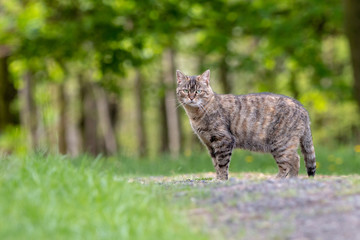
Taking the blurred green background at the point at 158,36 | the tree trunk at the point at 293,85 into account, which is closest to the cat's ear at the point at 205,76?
the blurred green background at the point at 158,36

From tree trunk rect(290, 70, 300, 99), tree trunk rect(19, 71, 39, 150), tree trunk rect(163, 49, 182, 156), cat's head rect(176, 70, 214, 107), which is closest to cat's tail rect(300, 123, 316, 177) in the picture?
cat's head rect(176, 70, 214, 107)

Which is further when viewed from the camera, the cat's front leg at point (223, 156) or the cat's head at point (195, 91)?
the cat's head at point (195, 91)

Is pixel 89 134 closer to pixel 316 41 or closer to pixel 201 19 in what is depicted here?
pixel 201 19

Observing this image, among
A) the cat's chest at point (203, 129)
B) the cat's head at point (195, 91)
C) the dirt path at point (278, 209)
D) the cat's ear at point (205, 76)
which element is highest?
the cat's ear at point (205, 76)

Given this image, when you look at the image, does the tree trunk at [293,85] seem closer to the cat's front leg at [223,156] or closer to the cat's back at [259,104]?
the cat's back at [259,104]

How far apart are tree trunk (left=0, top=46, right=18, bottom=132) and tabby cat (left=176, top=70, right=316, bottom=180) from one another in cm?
1152

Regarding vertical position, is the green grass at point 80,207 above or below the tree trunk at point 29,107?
below

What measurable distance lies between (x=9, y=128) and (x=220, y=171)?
36.5 ft

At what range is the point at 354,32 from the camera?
13406 millimetres

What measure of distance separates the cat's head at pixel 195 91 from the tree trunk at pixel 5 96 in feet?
37.6

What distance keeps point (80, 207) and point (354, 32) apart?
34.2ft

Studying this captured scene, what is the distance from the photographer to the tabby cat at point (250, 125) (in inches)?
320

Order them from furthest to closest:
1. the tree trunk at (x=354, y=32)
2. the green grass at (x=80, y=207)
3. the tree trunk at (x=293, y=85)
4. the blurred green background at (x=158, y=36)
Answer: the tree trunk at (x=293, y=85) < the blurred green background at (x=158, y=36) < the tree trunk at (x=354, y=32) < the green grass at (x=80, y=207)

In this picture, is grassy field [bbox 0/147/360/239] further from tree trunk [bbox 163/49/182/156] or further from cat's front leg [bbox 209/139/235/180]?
tree trunk [bbox 163/49/182/156]
